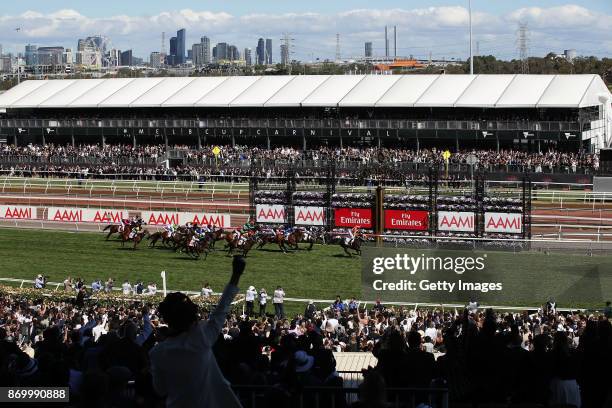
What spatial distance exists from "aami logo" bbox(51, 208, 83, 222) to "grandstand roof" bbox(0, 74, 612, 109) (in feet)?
99.1

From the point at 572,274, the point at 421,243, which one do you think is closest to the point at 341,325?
the point at 572,274

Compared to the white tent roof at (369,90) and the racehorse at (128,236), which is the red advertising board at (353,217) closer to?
the racehorse at (128,236)

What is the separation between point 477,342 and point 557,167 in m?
45.4

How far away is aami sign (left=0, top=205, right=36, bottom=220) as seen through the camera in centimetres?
4297

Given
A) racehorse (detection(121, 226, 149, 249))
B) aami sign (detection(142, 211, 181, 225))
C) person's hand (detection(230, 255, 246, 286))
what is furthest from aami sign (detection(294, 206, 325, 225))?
person's hand (detection(230, 255, 246, 286))

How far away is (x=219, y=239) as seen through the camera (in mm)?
35688

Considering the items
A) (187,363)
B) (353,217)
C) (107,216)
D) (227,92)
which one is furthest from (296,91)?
(187,363)

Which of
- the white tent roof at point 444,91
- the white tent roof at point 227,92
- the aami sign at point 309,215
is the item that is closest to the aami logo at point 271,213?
the aami sign at point 309,215

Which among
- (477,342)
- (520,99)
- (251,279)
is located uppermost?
(520,99)

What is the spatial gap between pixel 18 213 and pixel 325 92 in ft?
107

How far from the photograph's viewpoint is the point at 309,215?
36.0m

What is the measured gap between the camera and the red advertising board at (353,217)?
3453 cm

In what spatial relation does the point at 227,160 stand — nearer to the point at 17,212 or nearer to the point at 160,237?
the point at 17,212

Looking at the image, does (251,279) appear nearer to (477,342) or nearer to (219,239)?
(219,239)
